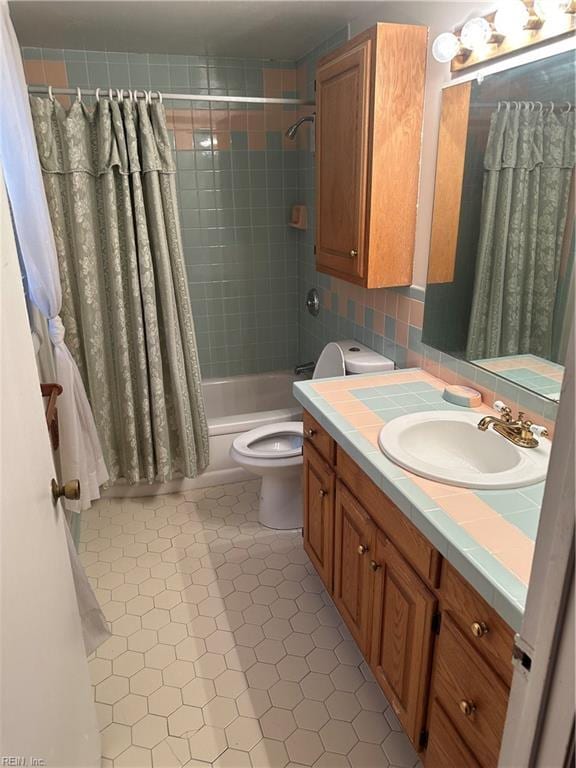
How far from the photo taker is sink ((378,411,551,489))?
1320 millimetres

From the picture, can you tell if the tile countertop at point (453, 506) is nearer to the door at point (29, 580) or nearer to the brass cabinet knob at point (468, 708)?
the brass cabinet knob at point (468, 708)

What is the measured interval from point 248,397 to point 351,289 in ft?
4.02

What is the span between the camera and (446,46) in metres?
1.66

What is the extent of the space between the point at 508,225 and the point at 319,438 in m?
0.91

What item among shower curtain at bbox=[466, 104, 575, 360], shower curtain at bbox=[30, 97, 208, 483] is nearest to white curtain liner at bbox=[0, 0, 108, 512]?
shower curtain at bbox=[30, 97, 208, 483]

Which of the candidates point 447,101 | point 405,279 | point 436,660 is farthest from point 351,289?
point 436,660

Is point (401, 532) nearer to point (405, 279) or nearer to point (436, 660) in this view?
point (436, 660)

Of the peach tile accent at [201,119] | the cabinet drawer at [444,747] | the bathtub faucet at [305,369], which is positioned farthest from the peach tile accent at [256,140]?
the cabinet drawer at [444,747]

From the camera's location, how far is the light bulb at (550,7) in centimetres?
133

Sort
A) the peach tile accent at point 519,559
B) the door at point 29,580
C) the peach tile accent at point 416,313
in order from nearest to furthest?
the door at point 29,580
the peach tile accent at point 519,559
the peach tile accent at point 416,313

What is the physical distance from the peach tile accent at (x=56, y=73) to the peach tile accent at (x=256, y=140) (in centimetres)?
100

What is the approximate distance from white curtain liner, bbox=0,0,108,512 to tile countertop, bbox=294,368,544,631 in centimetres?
114

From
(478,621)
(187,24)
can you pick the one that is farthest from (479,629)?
→ (187,24)

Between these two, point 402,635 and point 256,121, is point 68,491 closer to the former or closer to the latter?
point 402,635
